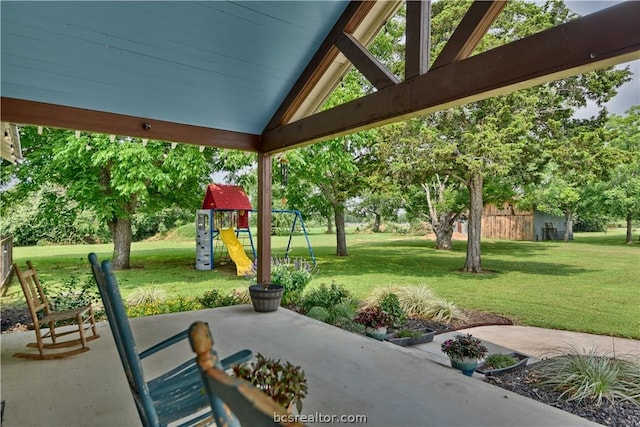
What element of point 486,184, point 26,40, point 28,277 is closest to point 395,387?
point 28,277

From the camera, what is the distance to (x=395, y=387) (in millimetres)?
2791

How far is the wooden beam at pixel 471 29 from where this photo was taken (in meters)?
2.63

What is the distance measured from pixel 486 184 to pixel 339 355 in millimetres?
8063

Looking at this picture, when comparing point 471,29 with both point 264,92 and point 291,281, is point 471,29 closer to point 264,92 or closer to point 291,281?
point 264,92

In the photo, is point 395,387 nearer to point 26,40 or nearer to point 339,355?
point 339,355

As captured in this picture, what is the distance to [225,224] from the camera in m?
10.3

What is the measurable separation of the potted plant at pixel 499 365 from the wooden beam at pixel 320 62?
3.40m

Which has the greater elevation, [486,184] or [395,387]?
[486,184]

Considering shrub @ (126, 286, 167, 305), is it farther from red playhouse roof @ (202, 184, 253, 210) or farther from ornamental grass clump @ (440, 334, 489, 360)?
ornamental grass clump @ (440, 334, 489, 360)

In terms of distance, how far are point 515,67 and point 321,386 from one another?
2476 millimetres

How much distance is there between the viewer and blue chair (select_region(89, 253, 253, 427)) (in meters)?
1.29

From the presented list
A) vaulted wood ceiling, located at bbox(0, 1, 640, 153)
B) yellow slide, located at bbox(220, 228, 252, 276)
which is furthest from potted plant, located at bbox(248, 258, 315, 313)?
yellow slide, located at bbox(220, 228, 252, 276)

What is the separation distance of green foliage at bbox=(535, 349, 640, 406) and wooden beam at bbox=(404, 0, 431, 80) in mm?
2729

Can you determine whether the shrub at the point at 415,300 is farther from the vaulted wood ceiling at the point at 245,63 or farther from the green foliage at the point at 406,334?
the vaulted wood ceiling at the point at 245,63
